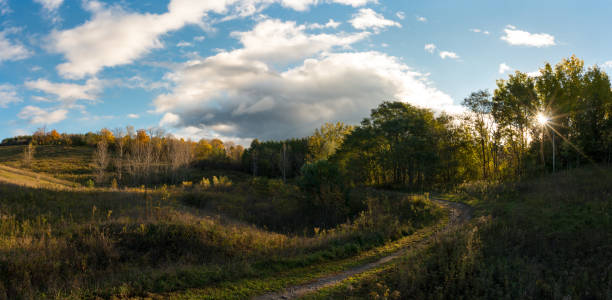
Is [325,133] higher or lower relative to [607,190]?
higher

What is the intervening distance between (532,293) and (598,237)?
5.79 meters

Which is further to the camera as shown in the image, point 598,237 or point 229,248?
point 229,248

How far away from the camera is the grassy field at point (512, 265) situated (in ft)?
23.0

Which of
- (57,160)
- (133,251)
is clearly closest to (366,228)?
(133,251)

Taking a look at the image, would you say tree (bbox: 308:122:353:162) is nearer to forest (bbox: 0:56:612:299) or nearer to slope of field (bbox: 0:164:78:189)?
forest (bbox: 0:56:612:299)

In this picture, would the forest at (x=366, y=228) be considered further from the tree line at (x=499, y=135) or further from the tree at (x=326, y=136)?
the tree at (x=326, y=136)

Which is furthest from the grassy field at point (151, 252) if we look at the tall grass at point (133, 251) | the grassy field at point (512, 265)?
the grassy field at point (512, 265)

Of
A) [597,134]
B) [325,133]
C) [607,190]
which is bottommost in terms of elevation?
[607,190]

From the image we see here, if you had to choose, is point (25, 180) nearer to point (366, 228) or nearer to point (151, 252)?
point (151, 252)

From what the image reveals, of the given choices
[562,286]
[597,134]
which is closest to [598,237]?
[562,286]

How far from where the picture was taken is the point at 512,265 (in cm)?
840

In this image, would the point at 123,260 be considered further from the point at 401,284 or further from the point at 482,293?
the point at 482,293

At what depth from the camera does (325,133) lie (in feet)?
240

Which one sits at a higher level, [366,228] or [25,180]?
[25,180]
